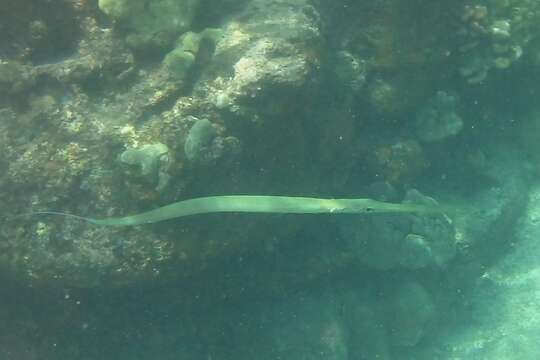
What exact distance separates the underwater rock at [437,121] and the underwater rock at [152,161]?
471 centimetres

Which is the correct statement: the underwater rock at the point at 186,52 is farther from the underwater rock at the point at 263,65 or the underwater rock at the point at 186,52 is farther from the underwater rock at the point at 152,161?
the underwater rock at the point at 152,161

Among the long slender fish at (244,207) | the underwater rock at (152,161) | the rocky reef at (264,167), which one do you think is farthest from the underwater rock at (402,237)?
the underwater rock at (152,161)

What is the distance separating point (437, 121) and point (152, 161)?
5161 millimetres

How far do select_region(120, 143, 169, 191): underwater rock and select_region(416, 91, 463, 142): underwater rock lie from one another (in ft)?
15.4

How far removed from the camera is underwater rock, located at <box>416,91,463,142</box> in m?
7.84

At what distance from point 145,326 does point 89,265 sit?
6.32ft

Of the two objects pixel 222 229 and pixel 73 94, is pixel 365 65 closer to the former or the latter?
pixel 222 229

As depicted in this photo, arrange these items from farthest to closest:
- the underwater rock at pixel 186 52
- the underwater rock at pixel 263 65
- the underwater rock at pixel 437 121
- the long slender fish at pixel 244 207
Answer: the underwater rock at pixel 437 121
the underwater rock at pixel 186 52
the underwater rock at pixel 263 65
the long slender fish at pixel 244 207

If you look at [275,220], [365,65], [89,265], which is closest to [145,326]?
[89,265]

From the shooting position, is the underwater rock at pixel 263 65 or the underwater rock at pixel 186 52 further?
the underwater rock at pixel 186 52

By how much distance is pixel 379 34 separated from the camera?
6949mm

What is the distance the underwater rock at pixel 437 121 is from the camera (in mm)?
7838

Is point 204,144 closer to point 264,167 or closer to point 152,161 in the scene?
point 152,161

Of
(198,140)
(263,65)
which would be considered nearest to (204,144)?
(198,140)
